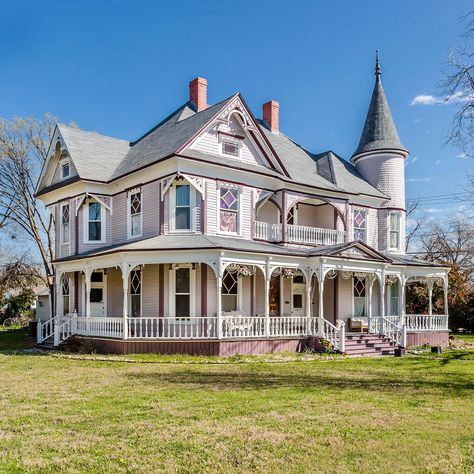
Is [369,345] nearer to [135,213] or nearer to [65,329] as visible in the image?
[135,213]

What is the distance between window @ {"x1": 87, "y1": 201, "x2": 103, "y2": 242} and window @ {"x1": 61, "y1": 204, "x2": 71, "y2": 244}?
1.49m

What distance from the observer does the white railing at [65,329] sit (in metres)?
21.7

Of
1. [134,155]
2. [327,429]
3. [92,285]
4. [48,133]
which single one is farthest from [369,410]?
[48,133]

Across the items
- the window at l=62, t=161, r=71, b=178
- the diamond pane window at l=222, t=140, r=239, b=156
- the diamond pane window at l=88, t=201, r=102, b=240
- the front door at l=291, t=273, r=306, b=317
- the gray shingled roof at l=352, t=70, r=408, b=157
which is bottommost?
the front door at l=291, t=273, r=306, b=317

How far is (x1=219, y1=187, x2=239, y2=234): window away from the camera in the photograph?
21.5 meters

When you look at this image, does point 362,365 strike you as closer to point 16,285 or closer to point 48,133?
point 48,133

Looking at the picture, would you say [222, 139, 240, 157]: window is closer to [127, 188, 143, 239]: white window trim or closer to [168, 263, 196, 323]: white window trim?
[127, 188, 143, 239]: white window trim

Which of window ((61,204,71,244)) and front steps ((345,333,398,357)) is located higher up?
window ((61,204,71,244))

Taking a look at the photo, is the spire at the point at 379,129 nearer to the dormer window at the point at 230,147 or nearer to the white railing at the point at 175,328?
the dormer window at the point at 230,147

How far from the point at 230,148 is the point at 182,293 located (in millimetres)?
6417

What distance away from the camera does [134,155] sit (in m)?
24.4

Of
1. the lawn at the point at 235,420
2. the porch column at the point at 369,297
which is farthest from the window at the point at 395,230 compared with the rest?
the lawn at the point at 235,420

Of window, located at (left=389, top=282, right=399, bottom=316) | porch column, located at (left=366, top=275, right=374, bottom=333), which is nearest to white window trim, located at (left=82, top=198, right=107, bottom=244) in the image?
porch column, located at (left=366, top=275, right=374, bottom=333)

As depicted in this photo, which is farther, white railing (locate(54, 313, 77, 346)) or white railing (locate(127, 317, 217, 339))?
white railing (locate(54, 313, 77, 346))
